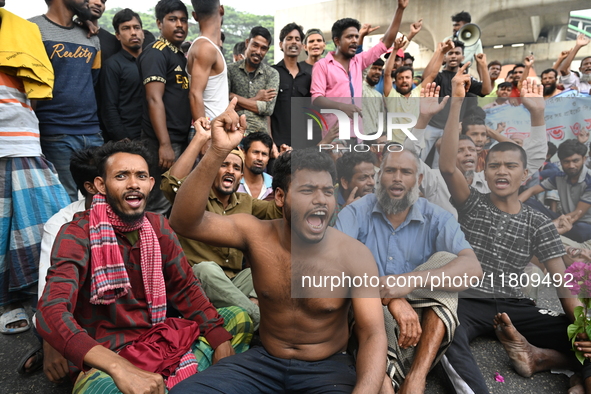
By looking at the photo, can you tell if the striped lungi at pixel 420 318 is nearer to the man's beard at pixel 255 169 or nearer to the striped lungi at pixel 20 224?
the man's beard at pixel 255 169

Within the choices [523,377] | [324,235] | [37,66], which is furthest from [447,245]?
[37,66]

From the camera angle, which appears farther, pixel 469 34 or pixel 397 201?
pixel 469 34

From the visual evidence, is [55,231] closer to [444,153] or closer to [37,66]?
[37,66]

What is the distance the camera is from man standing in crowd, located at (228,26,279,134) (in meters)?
4.70

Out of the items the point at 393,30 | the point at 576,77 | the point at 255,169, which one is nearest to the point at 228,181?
the point at 255,169

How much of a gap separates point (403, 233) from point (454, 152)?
480mm

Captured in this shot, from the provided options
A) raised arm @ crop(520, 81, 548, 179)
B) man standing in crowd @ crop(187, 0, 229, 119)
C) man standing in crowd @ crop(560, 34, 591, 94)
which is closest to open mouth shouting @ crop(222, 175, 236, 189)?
man standing in crowd @ crop(187, 0, 229, 119)

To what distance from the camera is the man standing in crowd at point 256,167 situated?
4137mm

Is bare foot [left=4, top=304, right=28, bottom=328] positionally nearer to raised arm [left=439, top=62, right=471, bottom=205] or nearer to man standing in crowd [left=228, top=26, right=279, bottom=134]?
man standing in crowd [left=228, top=26, right=279, bottom=134]

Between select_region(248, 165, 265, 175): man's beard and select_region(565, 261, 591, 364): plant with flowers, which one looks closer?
select_region(565, 261, 591, 364): plant with flowers

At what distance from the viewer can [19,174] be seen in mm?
3137

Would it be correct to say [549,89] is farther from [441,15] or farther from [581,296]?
[441,15]

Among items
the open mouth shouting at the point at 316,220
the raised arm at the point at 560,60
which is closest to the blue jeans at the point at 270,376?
the open mouth shouting at the point at 316,220

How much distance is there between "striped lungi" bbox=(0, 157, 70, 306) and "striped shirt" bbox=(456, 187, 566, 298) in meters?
2.67
